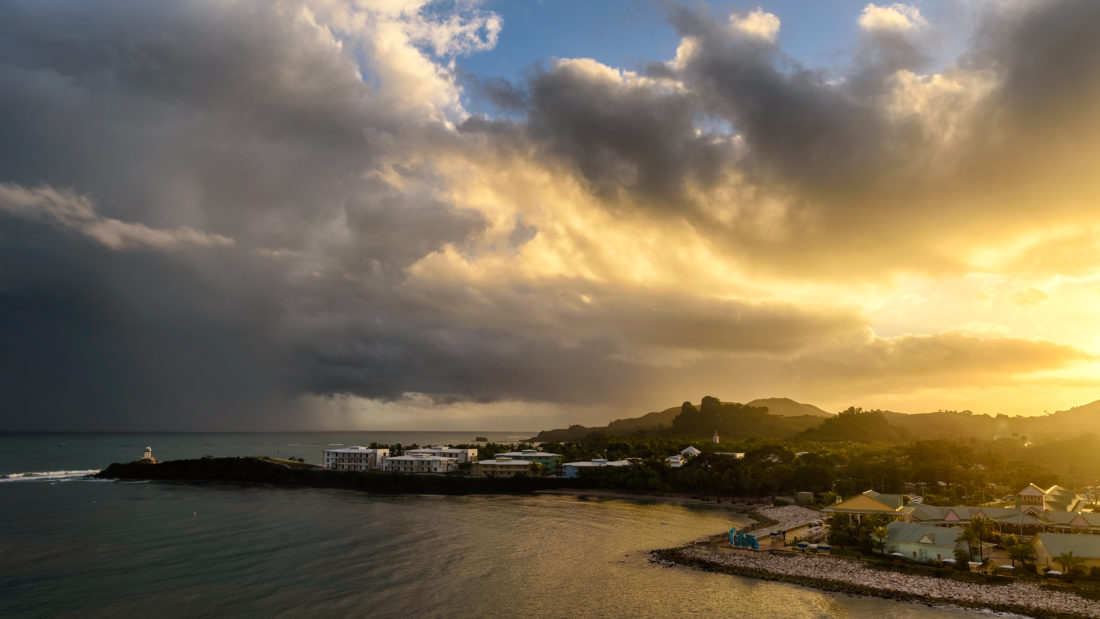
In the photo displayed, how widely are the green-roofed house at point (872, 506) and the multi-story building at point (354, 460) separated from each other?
100863mm

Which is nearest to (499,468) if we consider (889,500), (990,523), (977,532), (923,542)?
(889,500)

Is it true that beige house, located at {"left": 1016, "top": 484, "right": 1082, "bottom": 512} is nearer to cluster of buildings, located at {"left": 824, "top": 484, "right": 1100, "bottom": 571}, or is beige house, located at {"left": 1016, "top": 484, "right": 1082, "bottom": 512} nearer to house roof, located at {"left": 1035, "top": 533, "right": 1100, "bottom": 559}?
cluster of buildings, located at {"left": 824, "top": 484, "right": 1100, "bottom": 571}

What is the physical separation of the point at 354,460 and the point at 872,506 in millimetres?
111294

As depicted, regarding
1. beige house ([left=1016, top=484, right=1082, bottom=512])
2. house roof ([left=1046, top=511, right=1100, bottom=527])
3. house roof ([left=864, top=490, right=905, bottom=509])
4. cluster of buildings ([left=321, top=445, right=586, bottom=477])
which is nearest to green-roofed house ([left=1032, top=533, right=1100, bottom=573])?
house roof ([left=1046, top=511, right=1100, bottom=527])

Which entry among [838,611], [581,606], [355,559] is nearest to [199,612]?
[355,559]

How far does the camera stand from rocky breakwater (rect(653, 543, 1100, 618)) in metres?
39.0

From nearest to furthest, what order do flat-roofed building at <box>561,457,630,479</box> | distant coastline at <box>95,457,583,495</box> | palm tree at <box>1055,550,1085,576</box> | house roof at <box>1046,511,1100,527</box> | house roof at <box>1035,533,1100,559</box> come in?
palm tree at <box>1055,550,1085,576</box>
house roof at <box>1035,533,1100,559</box>
house roof at <box>1046,511,1100,527</box>
distant coastline at <box>95,457,583,495</box>
flat-roofed building at <box>561,457,630,479</box>

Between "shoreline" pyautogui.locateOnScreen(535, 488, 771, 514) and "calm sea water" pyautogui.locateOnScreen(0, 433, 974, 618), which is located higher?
"calm sea water" pyautogui.locateOnScreen(0, 433, 974, 618)

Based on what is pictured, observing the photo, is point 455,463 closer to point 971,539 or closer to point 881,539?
point 881,539

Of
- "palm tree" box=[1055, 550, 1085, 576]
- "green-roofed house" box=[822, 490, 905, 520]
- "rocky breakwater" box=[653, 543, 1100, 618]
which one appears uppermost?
"green-roofed house" box=[822, 490, 905, 520]

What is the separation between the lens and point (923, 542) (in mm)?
51344

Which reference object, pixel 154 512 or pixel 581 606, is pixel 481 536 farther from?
pixel 154 512

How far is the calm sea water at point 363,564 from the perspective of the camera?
4100 centimetres

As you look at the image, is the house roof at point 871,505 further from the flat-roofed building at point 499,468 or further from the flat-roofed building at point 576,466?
the flat-roofed building at point 499,468
